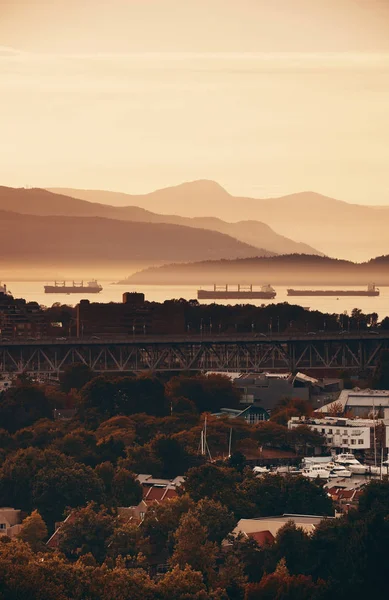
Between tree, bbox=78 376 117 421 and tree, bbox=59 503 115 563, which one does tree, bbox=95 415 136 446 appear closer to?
tree, bbox=78 376 117 421

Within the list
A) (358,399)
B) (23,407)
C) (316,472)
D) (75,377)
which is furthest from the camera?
(75,377)

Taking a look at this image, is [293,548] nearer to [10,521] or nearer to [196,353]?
[10,521]

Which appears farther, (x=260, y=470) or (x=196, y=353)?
(x=196, y=353)

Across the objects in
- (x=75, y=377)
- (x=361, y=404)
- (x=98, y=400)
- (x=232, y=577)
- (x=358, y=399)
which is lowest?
(x=232, y=577)

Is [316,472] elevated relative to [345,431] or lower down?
lower down

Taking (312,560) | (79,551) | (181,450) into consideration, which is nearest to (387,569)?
(312,560)

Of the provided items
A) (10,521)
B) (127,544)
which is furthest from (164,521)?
(10,521)

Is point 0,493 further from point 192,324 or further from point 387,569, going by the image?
point 192,324

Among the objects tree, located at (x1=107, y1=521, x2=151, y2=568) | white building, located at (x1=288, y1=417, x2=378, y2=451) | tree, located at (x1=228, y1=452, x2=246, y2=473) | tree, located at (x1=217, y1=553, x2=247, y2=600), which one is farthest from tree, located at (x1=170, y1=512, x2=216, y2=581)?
white building, located at (x1=288, y1=417, x2=378, y2=451)
